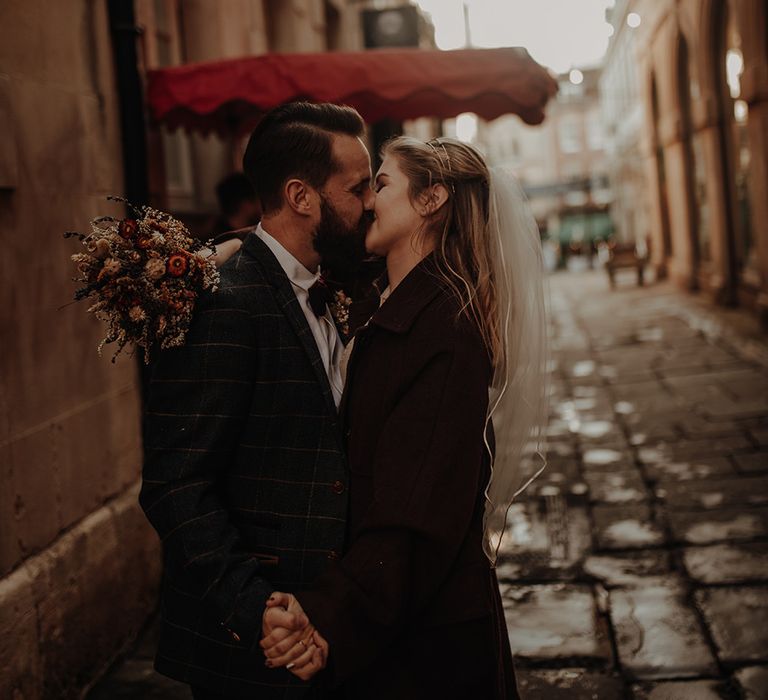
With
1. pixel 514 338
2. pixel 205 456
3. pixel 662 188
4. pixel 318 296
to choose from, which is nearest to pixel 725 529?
pixel 514 338

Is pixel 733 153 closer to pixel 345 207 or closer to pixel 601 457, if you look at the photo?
pixel 601 457

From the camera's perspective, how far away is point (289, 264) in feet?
7.61

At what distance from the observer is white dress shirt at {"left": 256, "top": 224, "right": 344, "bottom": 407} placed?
230 centimetres

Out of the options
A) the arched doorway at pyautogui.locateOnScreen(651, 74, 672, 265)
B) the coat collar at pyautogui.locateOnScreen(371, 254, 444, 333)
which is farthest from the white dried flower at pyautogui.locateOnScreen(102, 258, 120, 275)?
the arched doorway at pyautogui.locateOnScreen(651, 74, 672, 265)

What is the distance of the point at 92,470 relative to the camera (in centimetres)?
421

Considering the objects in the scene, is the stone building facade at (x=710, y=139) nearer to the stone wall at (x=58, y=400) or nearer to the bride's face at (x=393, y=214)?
the stone wall at (x=58, y=400)

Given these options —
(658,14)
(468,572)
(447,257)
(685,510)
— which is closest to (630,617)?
(685,510)

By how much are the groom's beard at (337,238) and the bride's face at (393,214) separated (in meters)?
0.08

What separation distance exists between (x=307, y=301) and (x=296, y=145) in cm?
40

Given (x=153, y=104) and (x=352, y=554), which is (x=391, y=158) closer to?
(x=352, y=554)

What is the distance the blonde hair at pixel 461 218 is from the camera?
2.21m

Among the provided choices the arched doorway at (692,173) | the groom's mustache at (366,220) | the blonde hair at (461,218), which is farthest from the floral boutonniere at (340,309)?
the arched doorway at (692,173)

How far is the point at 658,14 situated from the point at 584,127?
49938mm

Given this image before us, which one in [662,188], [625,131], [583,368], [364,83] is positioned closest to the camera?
[364,83]
